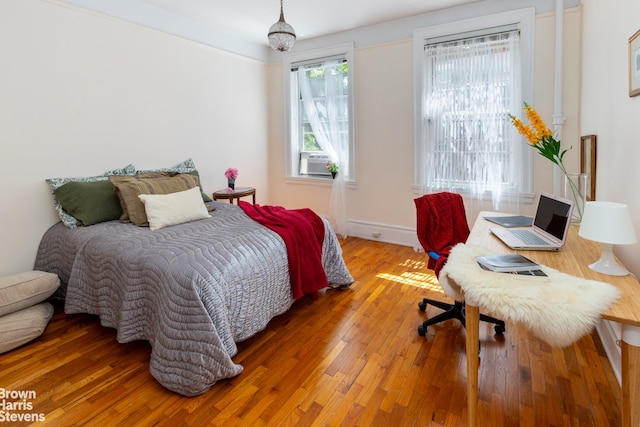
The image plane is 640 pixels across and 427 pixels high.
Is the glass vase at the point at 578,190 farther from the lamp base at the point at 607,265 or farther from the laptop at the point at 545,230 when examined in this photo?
the lamp base at the point at 607,265

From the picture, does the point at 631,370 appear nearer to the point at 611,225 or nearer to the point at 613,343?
the point at 611,225

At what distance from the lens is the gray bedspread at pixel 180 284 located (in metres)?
1.85

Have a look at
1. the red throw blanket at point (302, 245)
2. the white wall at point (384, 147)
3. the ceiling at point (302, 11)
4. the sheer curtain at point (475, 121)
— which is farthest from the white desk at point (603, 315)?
the ceiling at point (302, 11)

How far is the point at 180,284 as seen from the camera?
1.91m

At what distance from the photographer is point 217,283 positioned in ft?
6.50

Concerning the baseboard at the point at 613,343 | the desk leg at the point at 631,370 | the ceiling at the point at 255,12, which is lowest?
the baseboard at the point at 613,343

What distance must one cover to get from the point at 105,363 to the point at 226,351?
32.5 inches

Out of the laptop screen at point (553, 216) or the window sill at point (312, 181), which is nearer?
the laptop screen at point (553, 216)

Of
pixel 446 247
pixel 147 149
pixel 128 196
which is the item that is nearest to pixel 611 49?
pixel 446 247

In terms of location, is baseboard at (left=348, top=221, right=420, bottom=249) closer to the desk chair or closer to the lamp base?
the desk chair

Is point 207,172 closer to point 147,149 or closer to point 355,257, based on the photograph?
point 147,149

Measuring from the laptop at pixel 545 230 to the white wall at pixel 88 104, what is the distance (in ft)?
11.5

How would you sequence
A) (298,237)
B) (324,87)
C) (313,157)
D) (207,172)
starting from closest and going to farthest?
(298,237)
(207,172)
(324,87)
(313,157)

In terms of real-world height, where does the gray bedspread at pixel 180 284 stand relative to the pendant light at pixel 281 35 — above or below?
below
